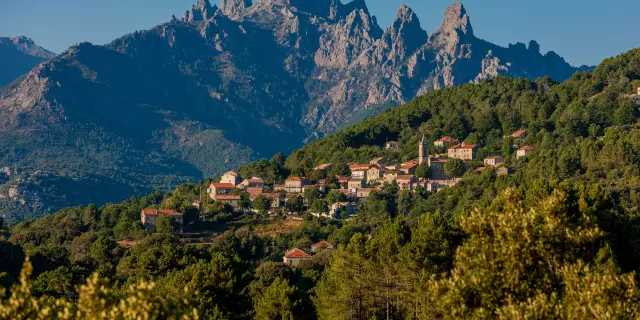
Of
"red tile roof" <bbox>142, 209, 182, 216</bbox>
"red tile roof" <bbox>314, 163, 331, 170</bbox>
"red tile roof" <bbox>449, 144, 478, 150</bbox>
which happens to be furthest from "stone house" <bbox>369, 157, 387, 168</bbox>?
"red tile roof" <bbox>142, 209, 182, 216</bbox>

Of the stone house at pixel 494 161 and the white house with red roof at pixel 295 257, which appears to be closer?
the white house with red roof at pixel 295 257

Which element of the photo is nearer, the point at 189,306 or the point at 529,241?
the point at 189,306

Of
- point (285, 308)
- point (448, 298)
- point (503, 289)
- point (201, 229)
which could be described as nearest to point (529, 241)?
point (503, 289)

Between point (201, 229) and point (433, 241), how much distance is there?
58.0 meters

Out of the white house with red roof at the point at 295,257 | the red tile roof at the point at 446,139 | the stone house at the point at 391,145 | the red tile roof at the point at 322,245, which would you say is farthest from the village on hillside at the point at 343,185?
the white house with red roof at the point at 295,257

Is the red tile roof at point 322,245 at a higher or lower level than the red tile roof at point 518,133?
lower

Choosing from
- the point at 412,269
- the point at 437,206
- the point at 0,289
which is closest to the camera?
the point at 0,289

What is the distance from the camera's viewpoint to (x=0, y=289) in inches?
655

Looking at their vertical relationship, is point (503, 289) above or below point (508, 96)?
below

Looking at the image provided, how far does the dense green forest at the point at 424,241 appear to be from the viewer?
70.2ft

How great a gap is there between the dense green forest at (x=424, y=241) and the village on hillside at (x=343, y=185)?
222 centimetres

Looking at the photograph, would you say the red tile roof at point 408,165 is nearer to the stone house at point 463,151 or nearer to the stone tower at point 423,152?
the stone tower at point 423,152

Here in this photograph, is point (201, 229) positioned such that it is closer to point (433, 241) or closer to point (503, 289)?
point (433, 241)

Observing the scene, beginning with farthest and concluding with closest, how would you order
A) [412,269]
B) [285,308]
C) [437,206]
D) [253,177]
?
[253,177], [437,206], [285,308], [412,269]
